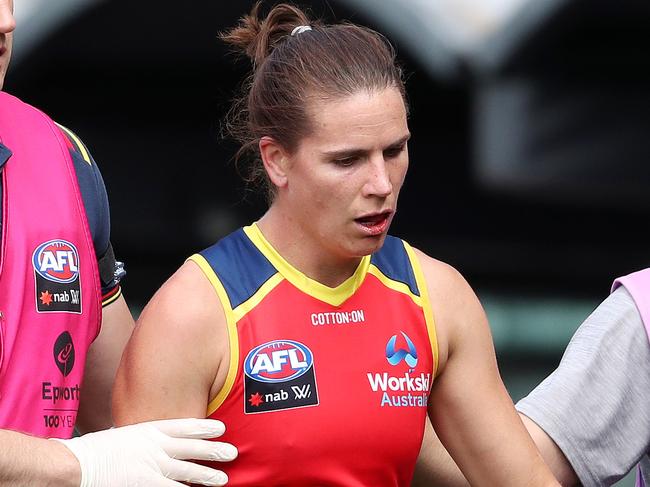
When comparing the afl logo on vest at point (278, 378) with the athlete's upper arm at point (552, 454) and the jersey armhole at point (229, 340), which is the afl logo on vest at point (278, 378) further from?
the athlete's upper arm at point (552, 454)

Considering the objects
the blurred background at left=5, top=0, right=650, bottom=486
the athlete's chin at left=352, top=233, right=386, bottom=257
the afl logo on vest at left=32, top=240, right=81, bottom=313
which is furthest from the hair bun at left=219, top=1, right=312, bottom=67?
the blurred background at left=5, top=0, right=650, bottom=486

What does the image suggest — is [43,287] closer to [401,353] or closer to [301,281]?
[301,281]

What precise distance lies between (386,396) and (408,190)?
681cm

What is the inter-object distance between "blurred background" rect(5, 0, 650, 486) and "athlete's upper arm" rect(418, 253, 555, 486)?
470cm

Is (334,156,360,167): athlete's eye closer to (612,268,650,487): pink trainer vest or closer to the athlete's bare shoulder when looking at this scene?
the athlete's bare shoulder

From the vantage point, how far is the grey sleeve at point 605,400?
297cm

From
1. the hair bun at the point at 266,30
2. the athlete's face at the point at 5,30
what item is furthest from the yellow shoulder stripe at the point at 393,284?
the athlete's face at the point at 5,30

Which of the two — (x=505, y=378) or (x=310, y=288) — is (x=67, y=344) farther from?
(x=505, y=378)

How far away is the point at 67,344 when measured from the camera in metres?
2.70

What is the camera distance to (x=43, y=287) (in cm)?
266

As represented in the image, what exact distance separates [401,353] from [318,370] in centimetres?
17

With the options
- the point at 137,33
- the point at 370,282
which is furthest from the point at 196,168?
the point at 370,282

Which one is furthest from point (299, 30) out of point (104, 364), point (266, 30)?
point (104, 364)

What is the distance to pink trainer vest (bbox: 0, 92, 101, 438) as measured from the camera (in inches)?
103
